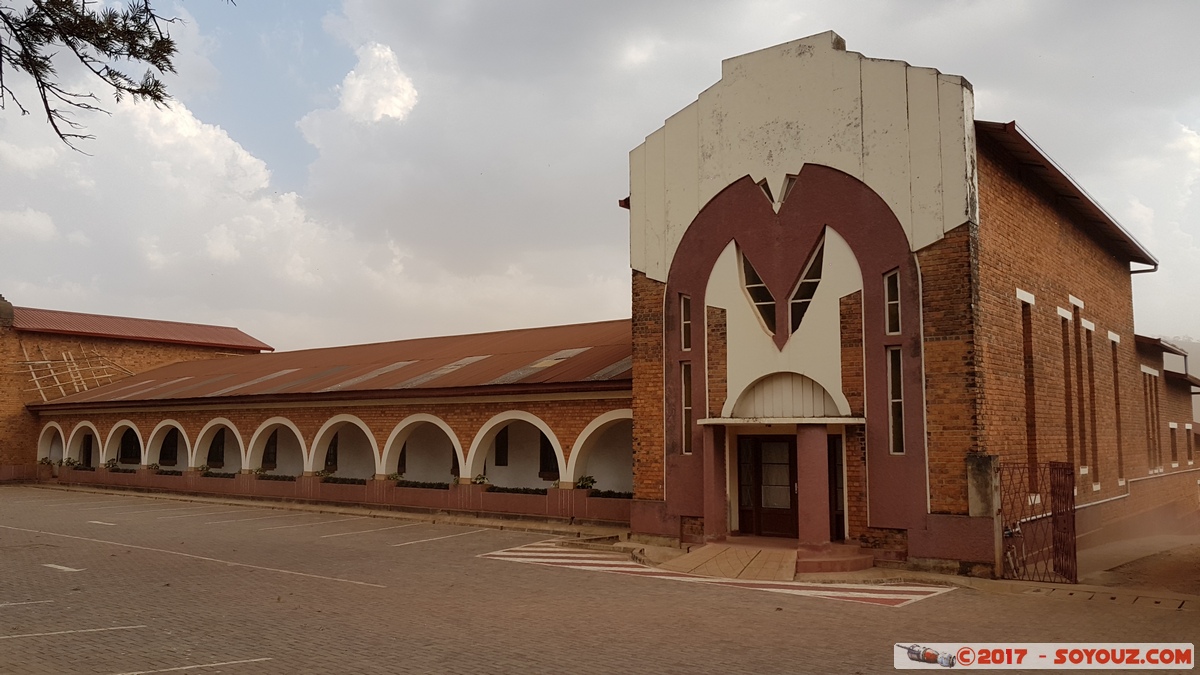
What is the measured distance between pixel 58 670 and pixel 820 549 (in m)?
9.53

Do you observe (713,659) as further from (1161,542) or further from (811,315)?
(1161,542)

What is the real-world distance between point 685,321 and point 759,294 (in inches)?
57.5

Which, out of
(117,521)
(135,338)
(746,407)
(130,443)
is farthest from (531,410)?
(135,338)

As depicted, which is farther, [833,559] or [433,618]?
[833,559]

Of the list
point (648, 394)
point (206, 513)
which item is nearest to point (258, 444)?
point (206, 513)

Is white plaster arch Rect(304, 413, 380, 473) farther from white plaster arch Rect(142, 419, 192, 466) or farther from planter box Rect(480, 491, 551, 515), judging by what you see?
white plaster arch Rect(142, 419, 192, 466)

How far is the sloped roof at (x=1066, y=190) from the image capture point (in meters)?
13.8

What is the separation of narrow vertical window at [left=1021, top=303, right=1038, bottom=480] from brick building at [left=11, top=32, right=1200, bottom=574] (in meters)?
0.05

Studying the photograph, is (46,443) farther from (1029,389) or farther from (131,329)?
(1029,389)

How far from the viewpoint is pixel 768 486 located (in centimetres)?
1521

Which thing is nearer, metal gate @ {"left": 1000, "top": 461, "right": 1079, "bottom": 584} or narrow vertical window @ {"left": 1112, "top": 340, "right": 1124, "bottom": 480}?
metal gate @ {"left": 1000, "top": 461, "right": 1079, "bottom": 584}

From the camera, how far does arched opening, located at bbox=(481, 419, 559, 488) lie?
70.5 feet

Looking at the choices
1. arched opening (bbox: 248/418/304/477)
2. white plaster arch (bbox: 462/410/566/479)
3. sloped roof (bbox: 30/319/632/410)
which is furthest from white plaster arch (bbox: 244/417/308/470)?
white plaster arch (bbox: 462/410/566/479)

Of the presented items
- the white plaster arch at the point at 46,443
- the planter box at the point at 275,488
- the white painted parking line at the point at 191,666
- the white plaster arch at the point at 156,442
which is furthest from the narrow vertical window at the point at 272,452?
the white painted parking line at the point at 191,666
